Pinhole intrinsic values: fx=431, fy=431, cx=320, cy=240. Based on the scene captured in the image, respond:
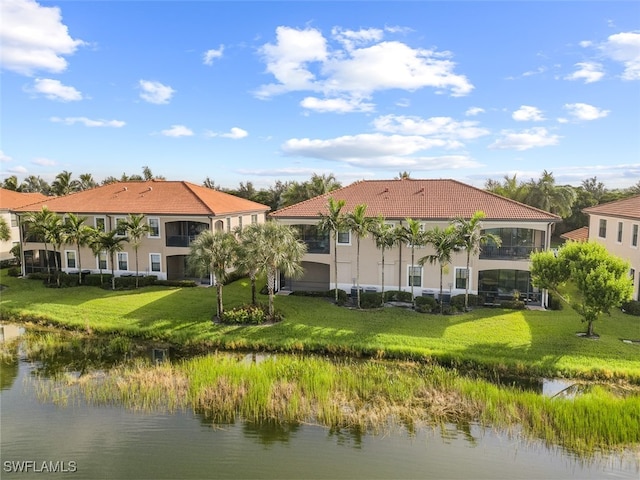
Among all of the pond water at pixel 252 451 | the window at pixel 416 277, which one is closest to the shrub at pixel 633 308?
the window at pixel 416 277

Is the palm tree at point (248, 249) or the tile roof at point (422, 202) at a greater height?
the tile roof at point (422, 202)

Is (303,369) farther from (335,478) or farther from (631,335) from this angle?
(631,335)

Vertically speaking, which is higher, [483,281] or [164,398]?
[483,281]

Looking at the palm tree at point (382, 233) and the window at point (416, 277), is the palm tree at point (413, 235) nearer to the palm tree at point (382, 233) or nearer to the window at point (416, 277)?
the palm tree at point (382, 233)

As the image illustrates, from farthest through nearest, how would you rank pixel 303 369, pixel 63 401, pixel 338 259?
pixel 338 259
pixel 303 369
pixel 63 401

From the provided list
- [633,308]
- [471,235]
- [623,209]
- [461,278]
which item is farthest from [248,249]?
[623,209]

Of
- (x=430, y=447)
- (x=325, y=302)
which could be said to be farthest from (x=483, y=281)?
(x=430, y=447)
